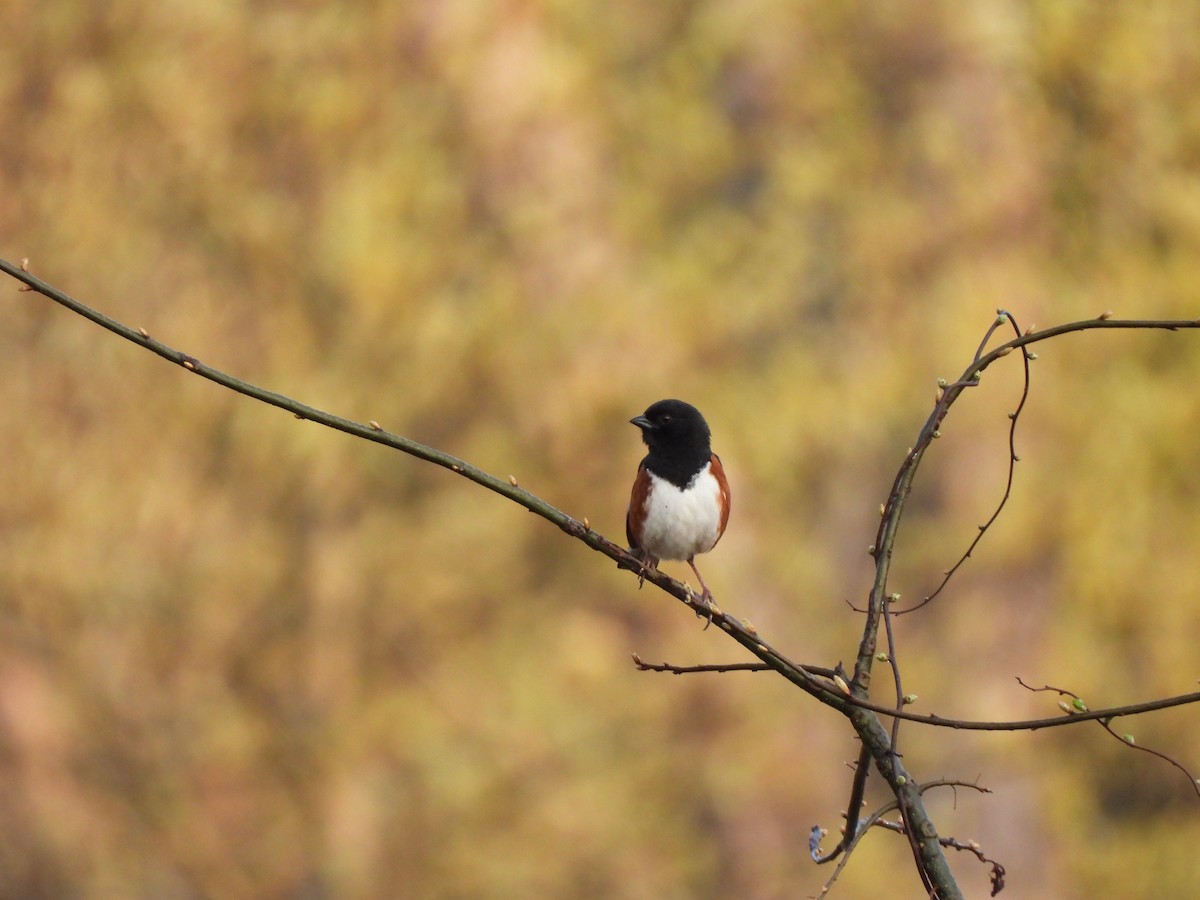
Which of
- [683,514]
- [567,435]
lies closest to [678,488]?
[683,514]

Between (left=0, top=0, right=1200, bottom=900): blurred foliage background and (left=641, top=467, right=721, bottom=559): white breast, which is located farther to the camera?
(left=0, top=0, right=1200, bottom=900): blurred foliage background

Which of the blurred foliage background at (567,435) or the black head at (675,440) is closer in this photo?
the black head at (675,440)

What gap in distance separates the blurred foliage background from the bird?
532cm

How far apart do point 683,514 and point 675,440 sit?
6.9 inches

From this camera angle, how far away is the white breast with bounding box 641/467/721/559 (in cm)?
328

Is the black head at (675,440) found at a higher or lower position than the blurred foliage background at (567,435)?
lower

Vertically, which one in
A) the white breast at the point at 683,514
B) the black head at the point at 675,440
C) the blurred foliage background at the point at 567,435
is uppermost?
the blurred foliage background at the point at 567,435

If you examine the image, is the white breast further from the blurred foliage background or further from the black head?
the blurred foliage background

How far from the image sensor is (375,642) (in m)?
8.98

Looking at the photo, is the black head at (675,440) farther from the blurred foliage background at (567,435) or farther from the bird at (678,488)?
the blurred foliage background at (567,435)

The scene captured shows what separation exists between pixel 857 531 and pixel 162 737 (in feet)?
14.9

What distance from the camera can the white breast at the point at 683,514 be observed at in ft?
10.8

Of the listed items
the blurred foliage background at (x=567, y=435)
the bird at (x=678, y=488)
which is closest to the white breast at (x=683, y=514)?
the bird at (x=678, y=488)

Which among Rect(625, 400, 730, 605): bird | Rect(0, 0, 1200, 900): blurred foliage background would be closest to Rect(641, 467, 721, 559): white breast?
Rect(625, 400, 730, 605): bird
